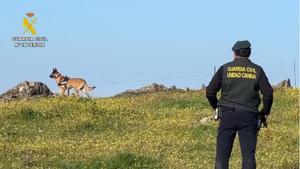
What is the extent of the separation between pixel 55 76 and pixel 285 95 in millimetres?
13865

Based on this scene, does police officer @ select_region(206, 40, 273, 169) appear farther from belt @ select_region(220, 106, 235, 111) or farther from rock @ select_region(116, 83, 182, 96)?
rock @ select_region(116, 83, 182, 96)

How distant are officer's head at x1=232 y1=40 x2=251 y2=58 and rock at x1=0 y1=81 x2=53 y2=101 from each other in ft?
81.6

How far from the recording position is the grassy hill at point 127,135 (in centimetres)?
1389

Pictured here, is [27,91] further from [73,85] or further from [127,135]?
[127,135]

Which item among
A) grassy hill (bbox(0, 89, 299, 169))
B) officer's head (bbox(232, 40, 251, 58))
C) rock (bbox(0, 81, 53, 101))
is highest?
rock (bbox(0, 81, 53, 101))

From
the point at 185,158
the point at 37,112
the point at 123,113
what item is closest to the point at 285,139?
the point at 185,158

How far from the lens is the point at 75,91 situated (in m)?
33.7

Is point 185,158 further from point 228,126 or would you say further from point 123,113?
point 123,113

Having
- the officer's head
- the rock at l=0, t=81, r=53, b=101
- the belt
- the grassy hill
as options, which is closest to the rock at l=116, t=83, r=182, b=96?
the rock at l=0, t=81, r=53, b=101

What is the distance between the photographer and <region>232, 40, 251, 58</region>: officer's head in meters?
10.2

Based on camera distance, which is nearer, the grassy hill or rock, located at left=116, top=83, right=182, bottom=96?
the grassy hill

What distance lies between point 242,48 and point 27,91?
1002 inches

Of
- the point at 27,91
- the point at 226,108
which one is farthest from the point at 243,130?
Answer: the point at 27,91

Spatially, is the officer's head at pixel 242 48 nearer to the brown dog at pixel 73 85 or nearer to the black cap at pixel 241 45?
the black cap at pixel 241 45
